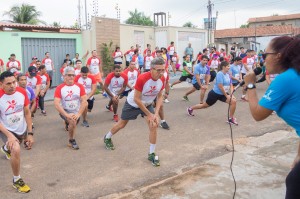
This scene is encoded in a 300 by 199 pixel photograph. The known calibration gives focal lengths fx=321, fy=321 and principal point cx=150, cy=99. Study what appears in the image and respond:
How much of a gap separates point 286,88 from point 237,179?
99.3 inches

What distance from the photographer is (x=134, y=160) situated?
5523mm

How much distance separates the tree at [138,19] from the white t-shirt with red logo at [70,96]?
1715 inches

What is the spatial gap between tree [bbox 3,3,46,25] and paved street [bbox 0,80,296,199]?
20.6 m

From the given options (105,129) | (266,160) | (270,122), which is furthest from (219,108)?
(266,160)

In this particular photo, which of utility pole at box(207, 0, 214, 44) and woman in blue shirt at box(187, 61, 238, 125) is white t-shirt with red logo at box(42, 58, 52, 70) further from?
utility pole at box(207, 0, 214, 44)

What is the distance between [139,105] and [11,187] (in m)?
2.24

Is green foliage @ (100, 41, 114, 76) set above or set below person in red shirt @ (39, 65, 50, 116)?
above

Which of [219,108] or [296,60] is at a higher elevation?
[296,60]

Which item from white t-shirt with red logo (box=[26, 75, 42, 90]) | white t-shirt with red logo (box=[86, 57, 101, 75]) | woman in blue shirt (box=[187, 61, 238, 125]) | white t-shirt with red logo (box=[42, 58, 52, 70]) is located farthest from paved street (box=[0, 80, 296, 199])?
white t-shirt with red logo (box=[42, 58, 52, 70])

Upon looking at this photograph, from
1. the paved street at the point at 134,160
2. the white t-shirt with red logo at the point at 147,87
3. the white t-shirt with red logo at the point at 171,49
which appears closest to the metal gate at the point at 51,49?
the white t-shirt with red logo at the point at 171,49

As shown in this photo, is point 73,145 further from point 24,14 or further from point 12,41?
point 24,14

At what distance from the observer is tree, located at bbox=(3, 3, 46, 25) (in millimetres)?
26469

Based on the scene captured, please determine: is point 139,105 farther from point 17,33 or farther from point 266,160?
point 17,33

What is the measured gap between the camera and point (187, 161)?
5473 mm
